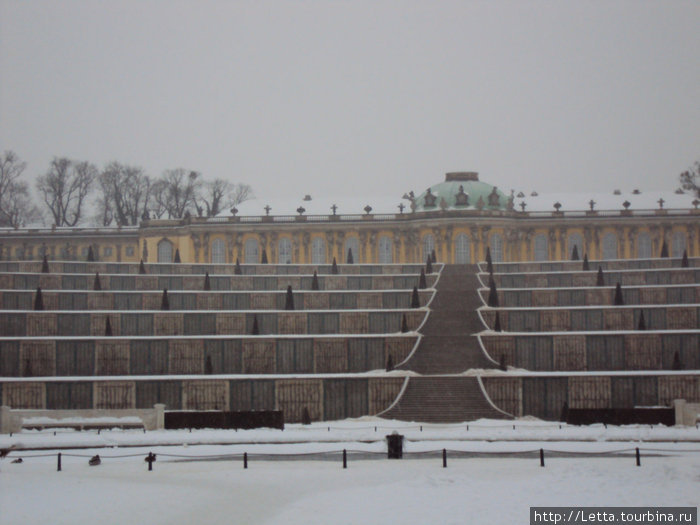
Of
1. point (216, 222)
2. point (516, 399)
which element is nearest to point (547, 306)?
point (516, 399)

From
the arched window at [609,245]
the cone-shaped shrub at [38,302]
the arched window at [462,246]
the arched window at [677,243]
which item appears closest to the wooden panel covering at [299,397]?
the cone-shaped shrub at [38,302]

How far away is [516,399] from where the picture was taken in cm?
4100

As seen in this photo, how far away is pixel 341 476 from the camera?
2858 cm

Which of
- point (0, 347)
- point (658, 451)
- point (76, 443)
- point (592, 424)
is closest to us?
point (658, 451)

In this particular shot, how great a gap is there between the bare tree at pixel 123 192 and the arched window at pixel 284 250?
87.5 ft

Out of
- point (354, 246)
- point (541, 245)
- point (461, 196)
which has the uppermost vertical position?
point (461, 196)

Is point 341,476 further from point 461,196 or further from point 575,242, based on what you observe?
point 575,242

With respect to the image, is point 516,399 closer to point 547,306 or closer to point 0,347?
point 547,306

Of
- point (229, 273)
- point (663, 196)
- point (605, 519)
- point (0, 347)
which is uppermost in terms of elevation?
point (663, 196)

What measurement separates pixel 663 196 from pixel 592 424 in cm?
A: 5318

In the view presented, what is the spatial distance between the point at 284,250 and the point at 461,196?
1463cm

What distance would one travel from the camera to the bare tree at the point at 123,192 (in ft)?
348

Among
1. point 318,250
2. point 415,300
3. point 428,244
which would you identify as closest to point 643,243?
point 428,244

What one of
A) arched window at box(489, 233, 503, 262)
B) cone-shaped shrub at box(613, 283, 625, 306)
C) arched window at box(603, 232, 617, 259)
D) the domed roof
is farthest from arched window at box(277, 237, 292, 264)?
cone-shaped shrub at box(613, 283, 625, 306)
